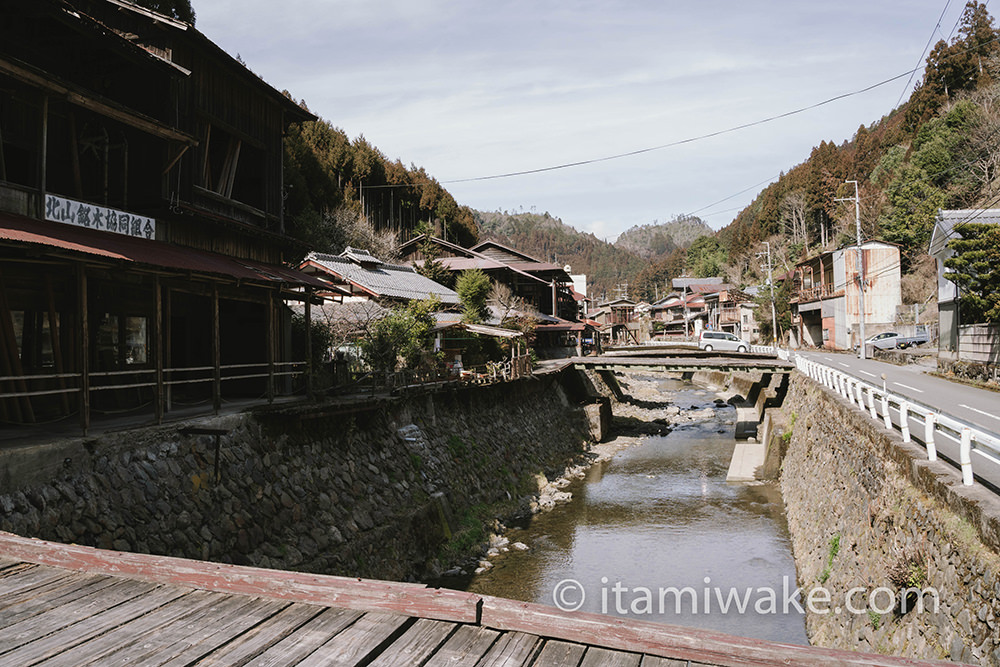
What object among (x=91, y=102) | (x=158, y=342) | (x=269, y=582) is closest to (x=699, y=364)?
(x=158, y=342)

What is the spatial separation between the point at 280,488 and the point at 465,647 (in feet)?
33.2

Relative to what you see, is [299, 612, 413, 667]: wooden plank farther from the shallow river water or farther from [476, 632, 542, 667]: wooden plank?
the shallow river water

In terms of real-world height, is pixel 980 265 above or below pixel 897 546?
above

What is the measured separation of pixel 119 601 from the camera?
4469 mm

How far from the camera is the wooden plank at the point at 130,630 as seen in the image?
12.1 ft

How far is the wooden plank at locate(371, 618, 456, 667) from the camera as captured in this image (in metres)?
3.53

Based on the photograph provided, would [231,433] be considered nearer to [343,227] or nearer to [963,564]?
→ [963,564]

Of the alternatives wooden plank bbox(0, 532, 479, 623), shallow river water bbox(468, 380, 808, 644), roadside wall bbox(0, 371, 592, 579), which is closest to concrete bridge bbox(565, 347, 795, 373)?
shallow river water bbox(468, 380, 808, 644)

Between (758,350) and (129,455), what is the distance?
47687 millimetres

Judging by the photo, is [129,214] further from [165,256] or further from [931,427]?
[931,427]

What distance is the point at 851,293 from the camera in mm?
51125

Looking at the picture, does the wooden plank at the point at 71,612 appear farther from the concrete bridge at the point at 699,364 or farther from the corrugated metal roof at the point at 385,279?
the concrete bridge at the point at 699,364

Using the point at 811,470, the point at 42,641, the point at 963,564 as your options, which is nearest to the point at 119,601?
the point at 42,641

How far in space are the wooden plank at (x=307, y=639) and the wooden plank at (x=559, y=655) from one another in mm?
1278
